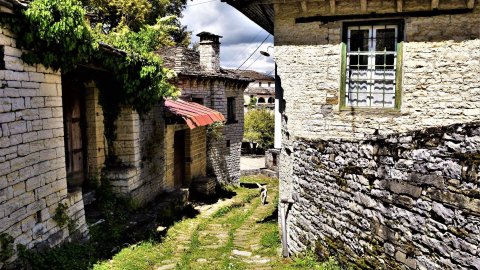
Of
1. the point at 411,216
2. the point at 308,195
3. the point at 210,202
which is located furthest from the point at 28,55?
the point at 210,202

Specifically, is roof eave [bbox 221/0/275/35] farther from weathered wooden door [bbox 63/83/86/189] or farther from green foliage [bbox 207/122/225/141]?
green foliage [bbox 207/122/225/141]

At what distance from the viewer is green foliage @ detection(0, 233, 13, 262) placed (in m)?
4.64

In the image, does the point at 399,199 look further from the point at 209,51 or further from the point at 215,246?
the point at 209,51

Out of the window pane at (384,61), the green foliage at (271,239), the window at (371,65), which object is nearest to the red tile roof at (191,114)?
the green foliage at (271,239)

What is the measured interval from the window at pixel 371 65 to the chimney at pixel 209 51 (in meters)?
9.71

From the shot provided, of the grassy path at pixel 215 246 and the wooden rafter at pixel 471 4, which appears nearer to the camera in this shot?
the wooden rafter at pixel 471 4

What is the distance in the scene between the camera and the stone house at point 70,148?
16.1ft

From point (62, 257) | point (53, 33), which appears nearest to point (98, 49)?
point (53, 33)

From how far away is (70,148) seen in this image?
26.2ft

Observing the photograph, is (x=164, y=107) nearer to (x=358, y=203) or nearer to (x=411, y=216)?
(x=358, y=203)

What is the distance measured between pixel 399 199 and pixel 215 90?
1263 centimetres

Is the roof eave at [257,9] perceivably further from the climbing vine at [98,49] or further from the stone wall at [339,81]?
the climbing vine at [98,49]

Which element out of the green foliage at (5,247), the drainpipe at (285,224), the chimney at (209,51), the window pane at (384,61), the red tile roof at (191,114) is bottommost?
the drainpipe at (285,224)

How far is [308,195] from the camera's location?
6535 mm
